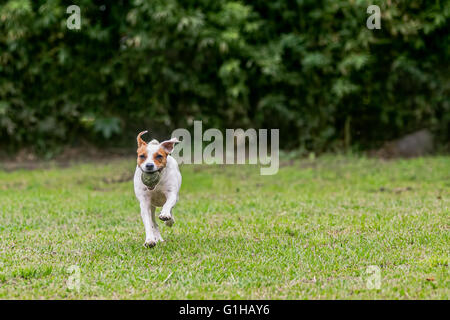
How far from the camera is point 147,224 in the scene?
14.3 feet

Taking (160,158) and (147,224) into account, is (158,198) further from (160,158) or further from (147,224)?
(160,158)

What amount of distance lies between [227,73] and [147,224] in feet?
23.1

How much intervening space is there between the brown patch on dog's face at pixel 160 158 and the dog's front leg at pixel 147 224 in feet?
1.25

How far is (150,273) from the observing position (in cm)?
375

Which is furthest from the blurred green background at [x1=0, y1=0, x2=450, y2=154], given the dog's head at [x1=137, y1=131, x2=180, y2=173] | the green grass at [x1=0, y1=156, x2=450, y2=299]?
the dog's head at [x1=137, y1=131, x2=180, y2=173]

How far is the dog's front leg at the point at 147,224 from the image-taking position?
4266mm

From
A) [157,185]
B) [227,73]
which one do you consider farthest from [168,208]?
[227,73]

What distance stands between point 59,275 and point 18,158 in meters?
8.71

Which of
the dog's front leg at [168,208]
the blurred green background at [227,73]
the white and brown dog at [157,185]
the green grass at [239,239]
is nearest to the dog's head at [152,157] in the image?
the white and brown dog at [157,185]

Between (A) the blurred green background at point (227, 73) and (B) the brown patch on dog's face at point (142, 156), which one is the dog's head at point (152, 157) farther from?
(A) the blurred green background at point (227, 73)

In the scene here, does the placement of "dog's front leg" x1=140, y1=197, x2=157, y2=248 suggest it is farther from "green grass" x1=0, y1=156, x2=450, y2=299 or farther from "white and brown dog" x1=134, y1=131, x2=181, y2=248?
"green grass" x1=0, y1=156, x2=450, y2=299
